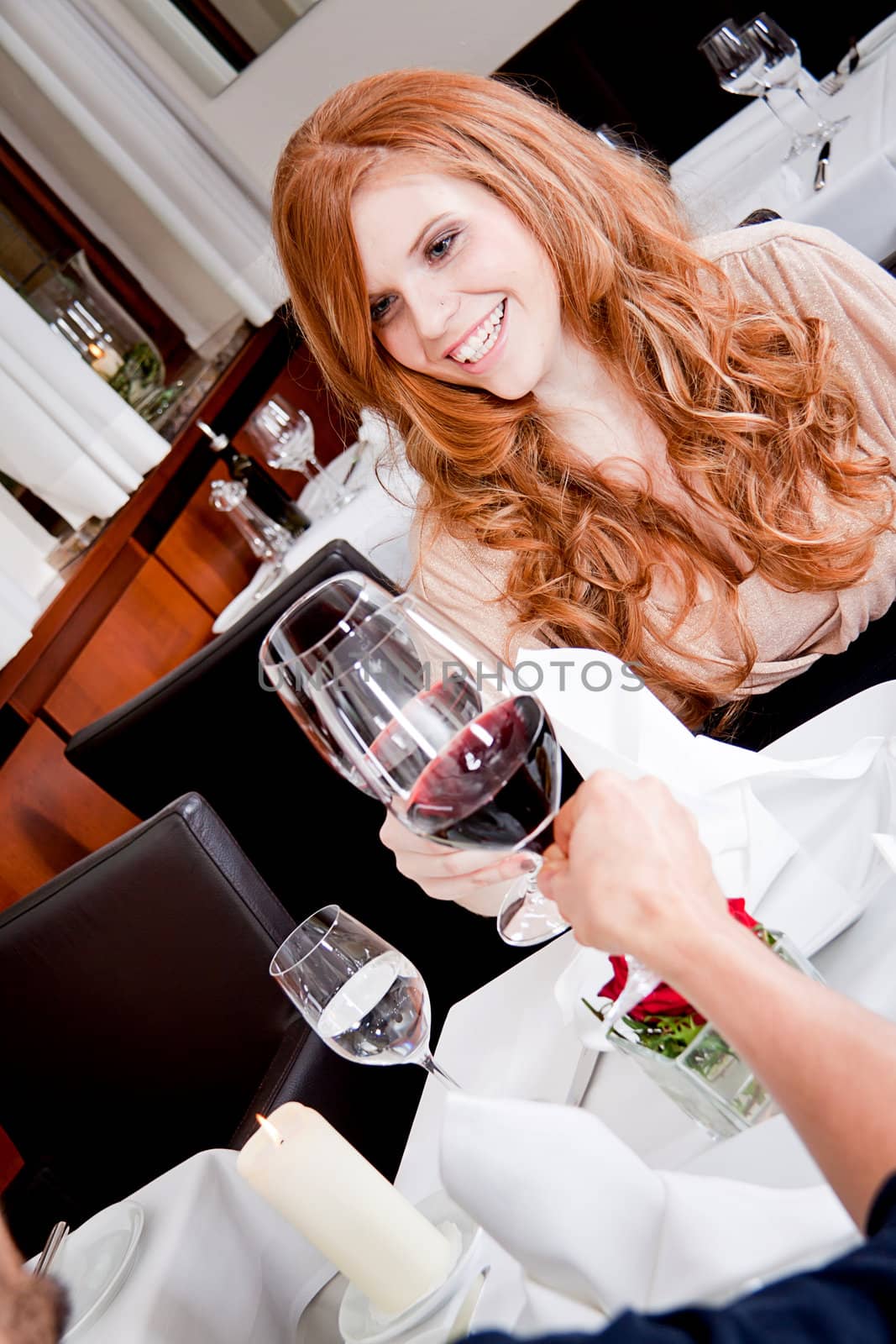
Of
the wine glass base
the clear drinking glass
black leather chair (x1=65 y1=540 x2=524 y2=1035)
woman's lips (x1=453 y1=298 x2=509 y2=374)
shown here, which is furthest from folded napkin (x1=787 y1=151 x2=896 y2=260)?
the wine glass base

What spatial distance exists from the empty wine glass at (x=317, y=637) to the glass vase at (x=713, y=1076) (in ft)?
0.85

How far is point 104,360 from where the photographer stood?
421cm

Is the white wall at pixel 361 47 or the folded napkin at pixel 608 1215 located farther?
the white wall at pixel 361 47

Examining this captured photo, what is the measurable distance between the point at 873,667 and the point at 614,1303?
1.07 meters

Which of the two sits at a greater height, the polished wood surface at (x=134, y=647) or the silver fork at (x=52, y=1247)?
the silver fork at (x=52, y=1247)

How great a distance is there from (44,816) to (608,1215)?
2.49 meters

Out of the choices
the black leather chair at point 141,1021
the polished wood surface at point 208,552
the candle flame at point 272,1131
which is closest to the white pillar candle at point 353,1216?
the candle flame at point 272,1131

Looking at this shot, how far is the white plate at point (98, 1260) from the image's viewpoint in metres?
0.92

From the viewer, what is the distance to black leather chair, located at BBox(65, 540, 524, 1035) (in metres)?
2.00

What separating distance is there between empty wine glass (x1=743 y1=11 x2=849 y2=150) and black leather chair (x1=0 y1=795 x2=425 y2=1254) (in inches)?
97.3

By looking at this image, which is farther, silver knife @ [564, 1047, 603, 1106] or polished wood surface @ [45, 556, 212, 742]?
polished wood surface @ [45, 556, 212, 742]

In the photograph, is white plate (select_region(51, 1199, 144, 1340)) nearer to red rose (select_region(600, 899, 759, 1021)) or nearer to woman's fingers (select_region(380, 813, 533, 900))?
woman's fingers (select_region(380, 813, 533, 900))

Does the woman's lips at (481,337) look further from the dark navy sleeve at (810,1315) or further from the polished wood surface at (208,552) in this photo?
the polished wood surface at (208,552)

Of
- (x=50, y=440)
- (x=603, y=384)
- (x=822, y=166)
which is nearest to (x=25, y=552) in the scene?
(x=50, y=440)
